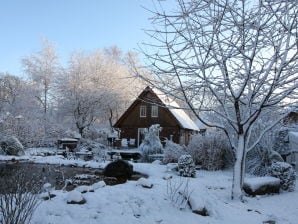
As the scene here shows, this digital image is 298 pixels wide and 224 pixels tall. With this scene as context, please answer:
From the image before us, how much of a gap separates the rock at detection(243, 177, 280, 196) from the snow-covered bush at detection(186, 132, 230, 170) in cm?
515

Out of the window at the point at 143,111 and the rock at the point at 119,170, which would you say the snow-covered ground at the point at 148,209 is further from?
the window at the point at 143,111

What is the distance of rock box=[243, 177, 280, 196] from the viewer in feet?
35.2

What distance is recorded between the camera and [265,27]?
643 cm

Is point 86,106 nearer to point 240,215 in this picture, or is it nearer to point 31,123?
point 31,123

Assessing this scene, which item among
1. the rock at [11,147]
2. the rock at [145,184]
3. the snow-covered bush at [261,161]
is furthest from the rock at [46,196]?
the rock at [11,147]

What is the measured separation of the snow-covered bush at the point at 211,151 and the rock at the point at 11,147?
9.56 meters

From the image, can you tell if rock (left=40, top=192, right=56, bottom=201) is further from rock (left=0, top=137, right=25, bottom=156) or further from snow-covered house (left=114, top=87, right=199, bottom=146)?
snow-covered house (left=114, top=87, right=199, bottom=146)

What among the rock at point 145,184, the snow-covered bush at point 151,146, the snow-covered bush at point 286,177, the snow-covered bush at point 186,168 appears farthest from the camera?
the snow-covered bush at point 151,146

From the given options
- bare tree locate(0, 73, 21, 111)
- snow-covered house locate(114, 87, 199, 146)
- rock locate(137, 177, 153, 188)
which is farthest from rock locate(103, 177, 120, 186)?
bare tree locate(0, 73, 21, 111)

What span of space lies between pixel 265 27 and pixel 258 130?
34.9ft

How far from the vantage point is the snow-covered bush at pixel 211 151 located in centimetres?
1661

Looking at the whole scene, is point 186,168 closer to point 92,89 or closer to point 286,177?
point 286,177

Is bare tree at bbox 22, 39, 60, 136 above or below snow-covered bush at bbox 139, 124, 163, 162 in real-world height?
above

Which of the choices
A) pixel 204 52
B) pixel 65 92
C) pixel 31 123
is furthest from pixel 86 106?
pixel 204 52
